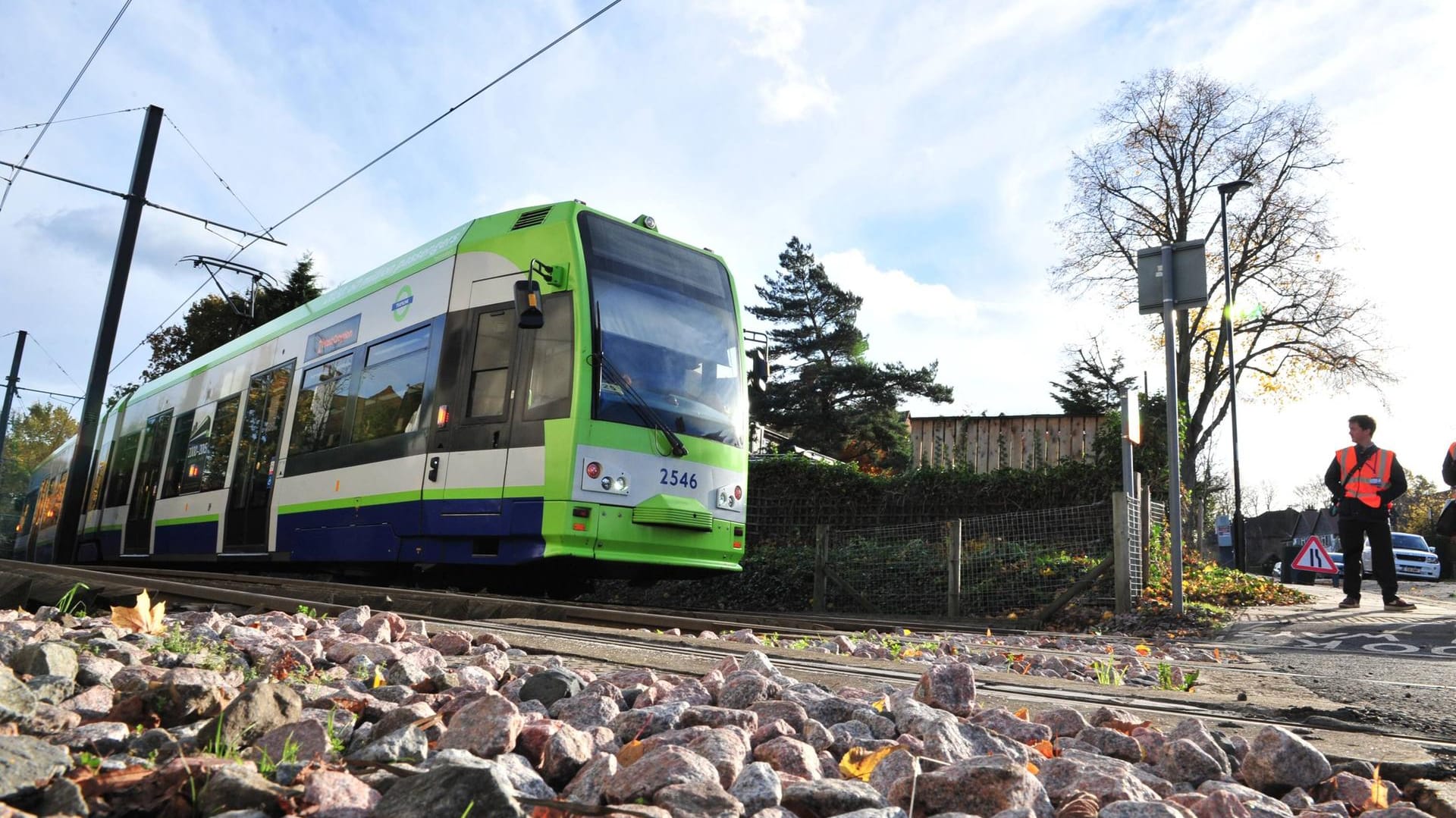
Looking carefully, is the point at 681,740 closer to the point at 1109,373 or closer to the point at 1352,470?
the point at 1352,470

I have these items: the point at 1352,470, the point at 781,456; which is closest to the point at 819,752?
the point at 1352,470

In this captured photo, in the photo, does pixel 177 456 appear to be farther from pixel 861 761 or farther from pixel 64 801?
pixel 861 761

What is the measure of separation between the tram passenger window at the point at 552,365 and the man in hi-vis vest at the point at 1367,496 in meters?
7.41

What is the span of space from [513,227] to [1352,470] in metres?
8.34

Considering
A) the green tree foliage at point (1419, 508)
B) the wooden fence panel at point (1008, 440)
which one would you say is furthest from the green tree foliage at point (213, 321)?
the green tree foliage at point (1419, 508)

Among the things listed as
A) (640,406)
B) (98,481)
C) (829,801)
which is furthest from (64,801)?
(98,481)

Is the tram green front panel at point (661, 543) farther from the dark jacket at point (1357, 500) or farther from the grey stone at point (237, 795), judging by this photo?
the grey stone at point (237, 795)

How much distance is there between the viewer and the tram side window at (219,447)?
1214 cm

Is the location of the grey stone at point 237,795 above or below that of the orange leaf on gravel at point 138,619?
below

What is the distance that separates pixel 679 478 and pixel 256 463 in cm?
574

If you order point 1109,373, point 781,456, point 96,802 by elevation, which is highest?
point 1109,373

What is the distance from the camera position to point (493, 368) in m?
8.36

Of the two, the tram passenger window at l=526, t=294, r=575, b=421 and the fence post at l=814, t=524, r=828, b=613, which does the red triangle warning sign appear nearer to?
the fence post at l=814, t=524, r=828, b=613

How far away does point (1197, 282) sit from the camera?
28.7ft
